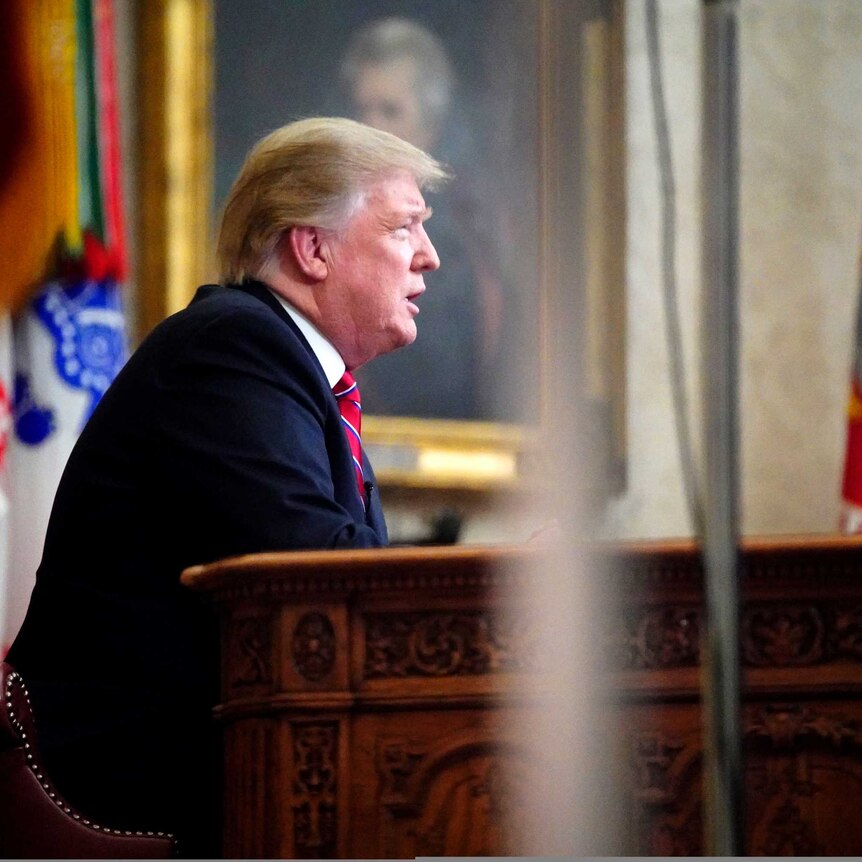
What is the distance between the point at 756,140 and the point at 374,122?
1.28 metres

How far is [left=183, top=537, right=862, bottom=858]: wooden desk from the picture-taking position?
1.80 meters

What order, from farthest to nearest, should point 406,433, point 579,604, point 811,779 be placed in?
point 406,433, point 811,779, point 579,604

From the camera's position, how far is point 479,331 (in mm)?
4883

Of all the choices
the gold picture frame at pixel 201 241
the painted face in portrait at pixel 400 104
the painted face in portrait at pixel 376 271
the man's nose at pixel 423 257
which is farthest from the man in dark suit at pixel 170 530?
the painted face in portrait at pixel 400 104

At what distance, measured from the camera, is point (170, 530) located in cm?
226

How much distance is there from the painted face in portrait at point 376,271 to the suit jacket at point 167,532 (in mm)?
260

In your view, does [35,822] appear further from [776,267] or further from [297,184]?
[776,267]

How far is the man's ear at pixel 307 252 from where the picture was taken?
262 cm

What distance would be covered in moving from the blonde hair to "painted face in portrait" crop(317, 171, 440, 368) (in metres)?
0.03

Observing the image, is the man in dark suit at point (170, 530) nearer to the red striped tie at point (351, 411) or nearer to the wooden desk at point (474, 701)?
the red striped tie at point (351, 411)

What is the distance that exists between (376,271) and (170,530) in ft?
2.03

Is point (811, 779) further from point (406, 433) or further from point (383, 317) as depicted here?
point (406, 433)

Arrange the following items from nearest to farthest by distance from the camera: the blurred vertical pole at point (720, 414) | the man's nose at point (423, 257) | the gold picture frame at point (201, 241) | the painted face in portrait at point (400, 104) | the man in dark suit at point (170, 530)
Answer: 1. the blurred vertical pole at point (720, 414)
2. the man in dark suit at point (170, 530)
3. the man's nose at point (423, 257)
4. the gold picture frame at point (201, 241)
5. the painted face in portrait at point (400, 104)

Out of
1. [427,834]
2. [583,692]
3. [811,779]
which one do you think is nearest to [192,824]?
[427,834]
